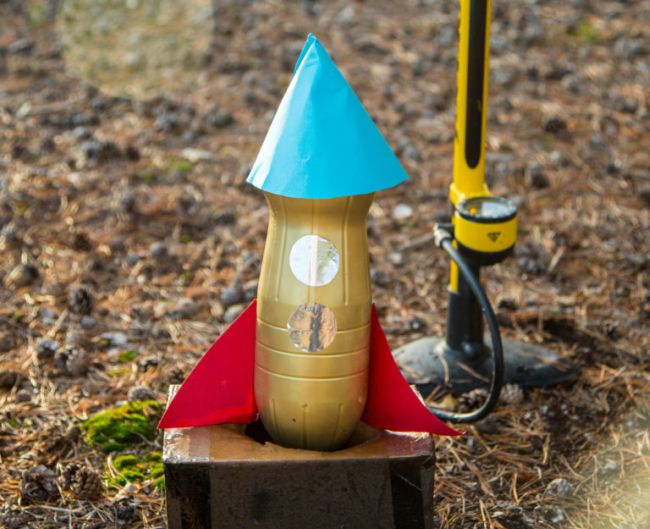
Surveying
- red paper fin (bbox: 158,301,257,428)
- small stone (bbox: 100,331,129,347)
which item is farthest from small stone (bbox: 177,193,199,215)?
red paper fin (bbox: 158,301,257,428)

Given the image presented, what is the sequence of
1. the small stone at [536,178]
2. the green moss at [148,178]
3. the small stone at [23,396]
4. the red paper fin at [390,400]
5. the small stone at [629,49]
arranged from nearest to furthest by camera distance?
the red paper fin at [390,400], the small stone at [23,396], the small stone at [536,178], the green moss at [148,178], the small stone at [629,49]

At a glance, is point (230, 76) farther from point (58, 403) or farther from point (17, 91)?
point (58, 403)

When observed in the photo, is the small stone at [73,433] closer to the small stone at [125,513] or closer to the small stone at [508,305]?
the small stone at [125,513]

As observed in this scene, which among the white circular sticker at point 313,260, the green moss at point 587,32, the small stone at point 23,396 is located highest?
the green moss at point 587,32

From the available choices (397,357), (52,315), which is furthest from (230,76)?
(397,357)

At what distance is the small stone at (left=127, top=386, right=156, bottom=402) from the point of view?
2.42m

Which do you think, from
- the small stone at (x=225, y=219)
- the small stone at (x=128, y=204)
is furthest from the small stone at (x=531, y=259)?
the small stone at (x=128, y=204)

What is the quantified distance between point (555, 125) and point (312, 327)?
9.14ft

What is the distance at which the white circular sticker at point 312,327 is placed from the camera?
65.1 inches

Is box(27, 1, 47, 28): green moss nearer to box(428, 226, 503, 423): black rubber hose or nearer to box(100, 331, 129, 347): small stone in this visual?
box(100, 331, 129, 347): small stone

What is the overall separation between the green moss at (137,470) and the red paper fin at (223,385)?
1.37ft

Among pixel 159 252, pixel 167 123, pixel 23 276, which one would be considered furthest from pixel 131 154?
pixel 23 276

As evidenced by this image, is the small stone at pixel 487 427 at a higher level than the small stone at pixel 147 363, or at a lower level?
lower

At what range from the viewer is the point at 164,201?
12.0 ft
